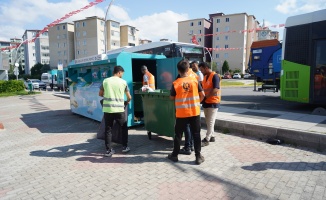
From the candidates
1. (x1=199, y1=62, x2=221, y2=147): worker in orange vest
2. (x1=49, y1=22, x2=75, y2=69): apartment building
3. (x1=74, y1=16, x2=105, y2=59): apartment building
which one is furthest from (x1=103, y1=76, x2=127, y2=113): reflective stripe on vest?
(x1=49, y1=22, x2=75, y2=69): apartment building

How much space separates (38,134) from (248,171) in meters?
5.90

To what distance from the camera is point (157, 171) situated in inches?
155

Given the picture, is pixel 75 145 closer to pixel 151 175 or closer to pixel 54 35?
pixel 151 175

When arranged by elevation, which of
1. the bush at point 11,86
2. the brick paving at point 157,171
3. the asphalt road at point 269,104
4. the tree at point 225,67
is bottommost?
the brick paving at point 157,171

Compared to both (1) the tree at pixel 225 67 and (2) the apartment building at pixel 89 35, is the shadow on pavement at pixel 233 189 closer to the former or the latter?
(1) the tree at pixel 225 67

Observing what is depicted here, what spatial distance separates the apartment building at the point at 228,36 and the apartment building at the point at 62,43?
30.2 m

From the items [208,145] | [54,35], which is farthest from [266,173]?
[54,35]

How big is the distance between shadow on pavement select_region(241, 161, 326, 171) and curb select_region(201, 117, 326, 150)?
2.56 feet

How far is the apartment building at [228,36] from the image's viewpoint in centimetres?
5903

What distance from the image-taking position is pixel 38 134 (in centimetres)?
678

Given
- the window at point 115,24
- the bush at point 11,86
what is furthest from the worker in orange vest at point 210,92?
the window at point 115,24

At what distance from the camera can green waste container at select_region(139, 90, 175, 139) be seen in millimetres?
4988

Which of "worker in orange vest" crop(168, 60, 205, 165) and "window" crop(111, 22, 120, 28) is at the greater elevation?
"window" crop(111, 22, 120, 28)

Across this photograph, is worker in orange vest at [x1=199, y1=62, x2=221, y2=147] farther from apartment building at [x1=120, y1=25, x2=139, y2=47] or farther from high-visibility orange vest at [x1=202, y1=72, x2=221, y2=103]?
apartment building at [x1=120, y1=25, x2=139, y2=47]
